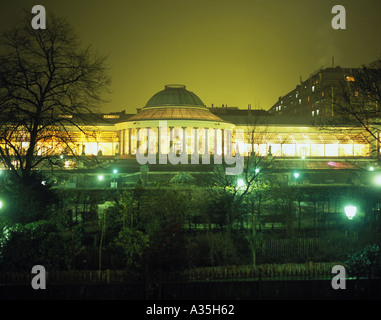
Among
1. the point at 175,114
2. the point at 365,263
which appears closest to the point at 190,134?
the point at 175,114

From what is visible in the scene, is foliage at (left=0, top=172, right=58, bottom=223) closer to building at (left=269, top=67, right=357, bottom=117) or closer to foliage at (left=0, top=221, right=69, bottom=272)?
foliage at (left=0, top=221, right=69, bottom=272)

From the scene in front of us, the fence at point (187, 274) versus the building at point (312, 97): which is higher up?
the building at point (312, 97)

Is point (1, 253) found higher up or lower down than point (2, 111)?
lower down

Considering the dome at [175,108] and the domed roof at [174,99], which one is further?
the domed roof at [174,99]

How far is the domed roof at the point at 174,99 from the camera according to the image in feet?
240

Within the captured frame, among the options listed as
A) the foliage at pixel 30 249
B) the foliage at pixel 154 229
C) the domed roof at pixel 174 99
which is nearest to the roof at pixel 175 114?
the domed roof at pixel 174 99

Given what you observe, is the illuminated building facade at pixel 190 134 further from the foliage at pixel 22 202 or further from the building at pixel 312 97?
the foliage at pixel 22 202

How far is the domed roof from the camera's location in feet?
240

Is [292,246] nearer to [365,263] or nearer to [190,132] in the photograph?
[365,263]

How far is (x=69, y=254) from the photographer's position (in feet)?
60.6

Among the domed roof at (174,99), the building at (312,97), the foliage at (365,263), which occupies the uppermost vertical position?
the building at (312,97)
